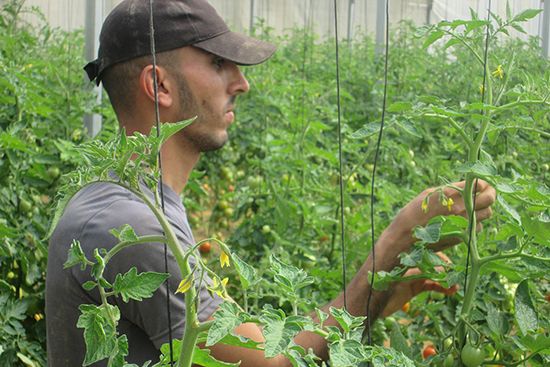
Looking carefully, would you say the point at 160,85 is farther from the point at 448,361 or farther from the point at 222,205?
the point at 222,205

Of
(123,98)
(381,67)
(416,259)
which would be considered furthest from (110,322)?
(381,67)

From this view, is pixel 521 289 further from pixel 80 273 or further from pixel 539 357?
pixel 80 273

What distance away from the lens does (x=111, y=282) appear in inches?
43.6

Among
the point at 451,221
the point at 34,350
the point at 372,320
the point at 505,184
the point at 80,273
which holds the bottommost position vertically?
the point at 34,350

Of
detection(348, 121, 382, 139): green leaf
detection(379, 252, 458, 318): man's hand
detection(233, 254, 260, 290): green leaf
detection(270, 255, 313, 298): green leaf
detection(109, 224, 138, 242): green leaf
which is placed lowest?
detection(379, 252, 458, 318): man's hand

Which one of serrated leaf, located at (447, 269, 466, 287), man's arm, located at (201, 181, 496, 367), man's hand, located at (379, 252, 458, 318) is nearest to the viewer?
serrated leaf, located at (447, 269, 466, 287)

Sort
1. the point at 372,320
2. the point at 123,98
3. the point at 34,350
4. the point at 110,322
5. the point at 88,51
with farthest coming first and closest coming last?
the point at 88,51 < the point at 34,350 < the point at 123,98 < the point at 372,320 < the point at 110,322

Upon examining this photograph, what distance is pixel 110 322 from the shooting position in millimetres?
634

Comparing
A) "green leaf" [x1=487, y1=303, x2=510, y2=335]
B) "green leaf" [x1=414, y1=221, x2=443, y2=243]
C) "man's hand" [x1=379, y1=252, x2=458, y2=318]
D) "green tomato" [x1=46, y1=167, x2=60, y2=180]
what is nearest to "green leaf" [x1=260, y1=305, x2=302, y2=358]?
"green leaf" [x1=414, y1=221, x2=443, y2=243]

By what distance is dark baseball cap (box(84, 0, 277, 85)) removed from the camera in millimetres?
1451

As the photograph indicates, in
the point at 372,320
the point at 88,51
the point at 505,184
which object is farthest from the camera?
the point at 88,51

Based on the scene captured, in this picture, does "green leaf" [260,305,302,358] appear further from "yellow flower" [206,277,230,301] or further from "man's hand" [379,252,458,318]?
"man's hand" [379,252,458,318]

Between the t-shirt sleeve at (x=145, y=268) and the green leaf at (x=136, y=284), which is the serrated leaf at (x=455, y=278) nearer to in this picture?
the t-shirt sleeve at (x=145, y=268)

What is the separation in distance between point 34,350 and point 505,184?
1612 millimetres
